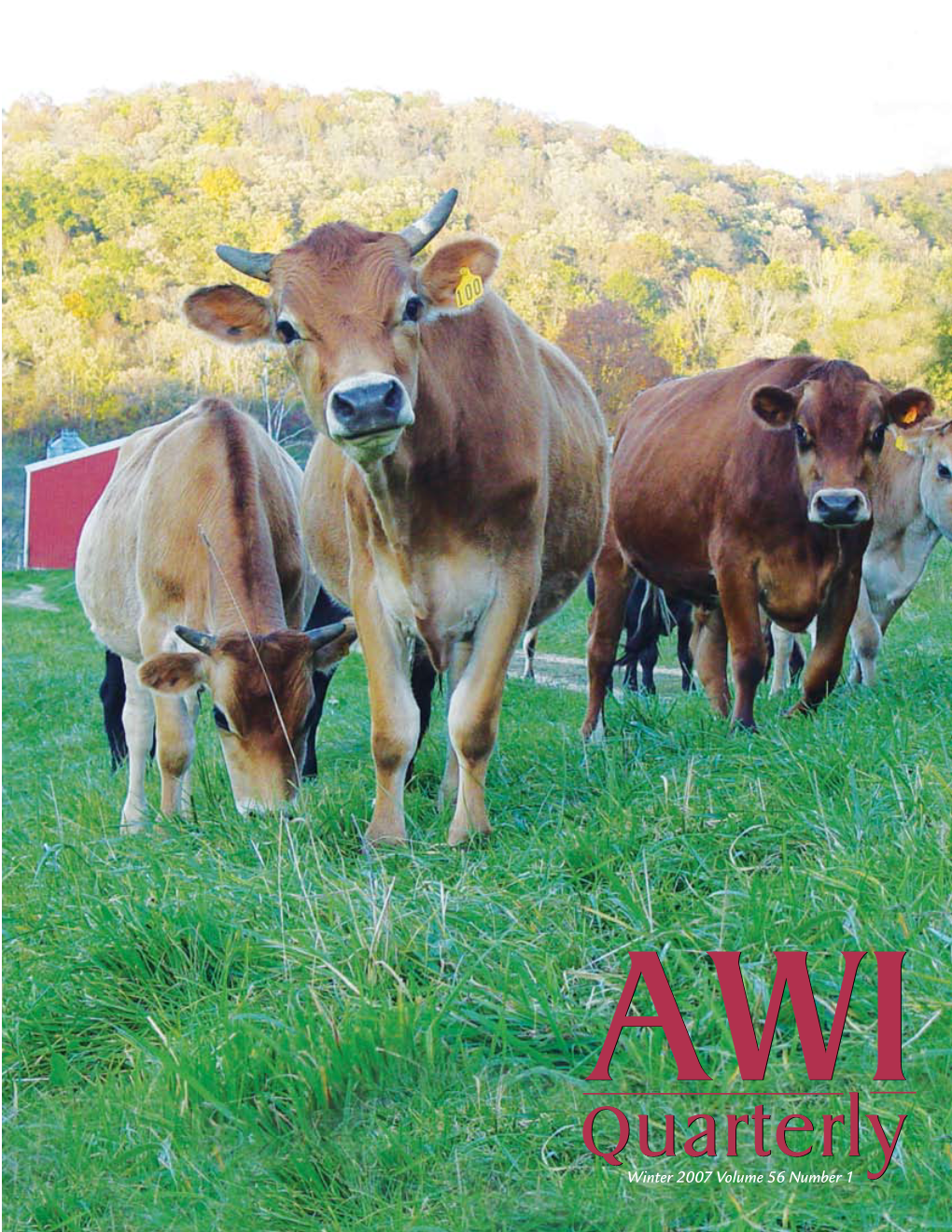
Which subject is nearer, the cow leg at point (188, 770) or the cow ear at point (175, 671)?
the cow ear at point (175, 671)

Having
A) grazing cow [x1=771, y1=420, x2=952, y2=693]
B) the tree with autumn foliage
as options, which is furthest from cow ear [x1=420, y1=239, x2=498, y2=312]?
the tree with autumn foliage

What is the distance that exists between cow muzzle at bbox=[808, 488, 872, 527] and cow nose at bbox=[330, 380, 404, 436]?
2622 mm

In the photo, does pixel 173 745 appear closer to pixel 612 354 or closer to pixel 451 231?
pixel 612 354

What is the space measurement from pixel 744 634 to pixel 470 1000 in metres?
3.99

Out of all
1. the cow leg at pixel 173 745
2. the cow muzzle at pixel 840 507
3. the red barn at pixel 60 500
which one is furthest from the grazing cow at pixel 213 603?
the red barn at pixel 60 500

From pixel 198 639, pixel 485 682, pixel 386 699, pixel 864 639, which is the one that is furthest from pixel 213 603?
pixel 864 639

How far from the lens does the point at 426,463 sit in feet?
17.0

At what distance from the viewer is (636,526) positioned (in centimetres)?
834

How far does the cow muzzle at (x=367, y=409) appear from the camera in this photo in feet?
14.3

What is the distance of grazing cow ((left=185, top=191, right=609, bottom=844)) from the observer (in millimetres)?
4848


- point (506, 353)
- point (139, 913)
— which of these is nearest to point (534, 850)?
point (139, 913)

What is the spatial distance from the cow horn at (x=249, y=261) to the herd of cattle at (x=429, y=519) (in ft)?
0.07

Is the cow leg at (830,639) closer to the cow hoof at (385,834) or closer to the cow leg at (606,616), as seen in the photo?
the cow leg at (606,616)

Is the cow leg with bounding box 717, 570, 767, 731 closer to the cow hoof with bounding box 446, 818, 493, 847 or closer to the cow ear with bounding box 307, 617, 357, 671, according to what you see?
the cow ear with bounding box 307, 617, 357, 671
